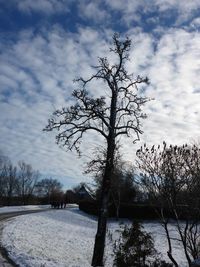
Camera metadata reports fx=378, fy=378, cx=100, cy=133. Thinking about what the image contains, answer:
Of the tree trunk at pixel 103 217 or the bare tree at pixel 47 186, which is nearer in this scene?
the tree trunk at pixel 103 217

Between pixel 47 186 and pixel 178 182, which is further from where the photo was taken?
pixel 47 186

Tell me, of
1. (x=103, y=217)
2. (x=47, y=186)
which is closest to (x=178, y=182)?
(x=103, y=217)

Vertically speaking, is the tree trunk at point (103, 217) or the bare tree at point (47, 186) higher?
the bare tree at point (47, 186)

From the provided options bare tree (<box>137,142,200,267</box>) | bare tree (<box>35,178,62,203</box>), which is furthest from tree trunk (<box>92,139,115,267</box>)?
bare tree (<box>35,178,62,203</box>)

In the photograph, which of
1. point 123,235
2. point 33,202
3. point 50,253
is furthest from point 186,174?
point 33,202

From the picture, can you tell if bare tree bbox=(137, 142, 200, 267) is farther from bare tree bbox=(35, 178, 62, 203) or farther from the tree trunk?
bare tree bbox=(35, 178, 62, 203)

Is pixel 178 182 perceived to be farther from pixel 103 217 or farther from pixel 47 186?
pixel 47 186

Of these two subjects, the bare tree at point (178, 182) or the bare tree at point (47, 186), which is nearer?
the bare tree at point (178, 182)

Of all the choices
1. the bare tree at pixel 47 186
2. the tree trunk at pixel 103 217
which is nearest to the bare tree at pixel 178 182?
the tree trunk at pixel 103 217

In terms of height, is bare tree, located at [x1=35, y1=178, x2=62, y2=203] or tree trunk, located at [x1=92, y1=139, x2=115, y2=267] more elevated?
bare tree, located at [x1=35, y1=178, x2=62, y2=203]

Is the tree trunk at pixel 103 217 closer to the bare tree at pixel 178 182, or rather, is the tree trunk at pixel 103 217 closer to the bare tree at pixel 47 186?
the bare tree at pixel 178 182

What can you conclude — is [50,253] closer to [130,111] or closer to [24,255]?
[24,255]

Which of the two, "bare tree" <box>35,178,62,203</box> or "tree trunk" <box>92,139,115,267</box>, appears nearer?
"tree trunk" <box>92,139,115,267</box>

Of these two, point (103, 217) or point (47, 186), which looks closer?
point (103, 217)
